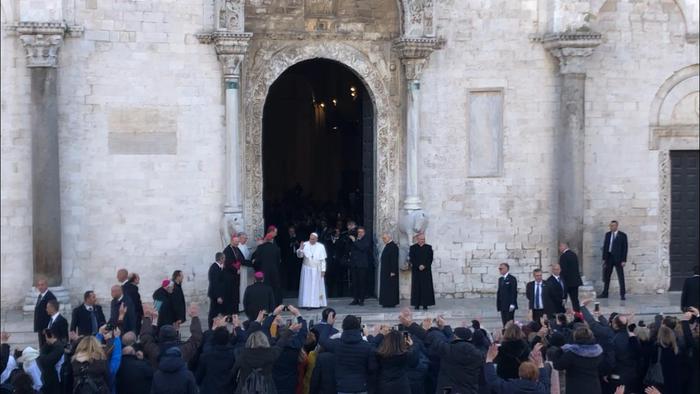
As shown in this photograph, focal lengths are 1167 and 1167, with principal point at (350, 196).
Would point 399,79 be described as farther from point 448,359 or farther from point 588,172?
point 448,359

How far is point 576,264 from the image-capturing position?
66.6ft

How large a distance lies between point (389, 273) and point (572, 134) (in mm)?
4321

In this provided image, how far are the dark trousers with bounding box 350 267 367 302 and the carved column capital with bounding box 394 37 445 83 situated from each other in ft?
11.8

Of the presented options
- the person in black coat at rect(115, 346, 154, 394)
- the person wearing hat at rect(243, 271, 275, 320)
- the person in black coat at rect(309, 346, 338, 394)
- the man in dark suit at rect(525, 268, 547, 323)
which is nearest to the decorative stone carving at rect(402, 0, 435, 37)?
the man in dark suit at rect(525, 268, 547, 323)

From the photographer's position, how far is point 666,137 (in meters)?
22.3

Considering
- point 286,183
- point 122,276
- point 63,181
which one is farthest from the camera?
point 286,183

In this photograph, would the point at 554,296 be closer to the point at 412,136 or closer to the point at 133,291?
the point at 412,136

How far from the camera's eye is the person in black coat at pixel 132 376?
12359 millimetres

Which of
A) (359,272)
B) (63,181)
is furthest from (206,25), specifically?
(359,272)

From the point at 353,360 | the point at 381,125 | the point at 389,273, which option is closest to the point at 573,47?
the point at 381,125

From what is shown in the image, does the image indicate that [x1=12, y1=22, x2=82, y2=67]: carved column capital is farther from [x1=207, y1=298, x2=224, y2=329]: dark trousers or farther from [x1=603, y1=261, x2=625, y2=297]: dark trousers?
[x1=603, y1=261, x2=625, y2=297]: dark trousers

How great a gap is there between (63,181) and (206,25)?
365 cm

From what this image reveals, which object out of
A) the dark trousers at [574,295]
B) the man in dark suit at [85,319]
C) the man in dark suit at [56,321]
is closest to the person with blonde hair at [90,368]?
the man in dark suit at [56,321]

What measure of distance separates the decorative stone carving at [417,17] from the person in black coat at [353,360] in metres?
9.41
